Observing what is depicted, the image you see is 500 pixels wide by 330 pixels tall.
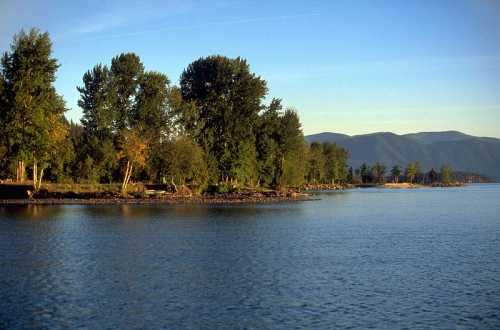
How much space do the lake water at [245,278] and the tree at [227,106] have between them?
67.1m

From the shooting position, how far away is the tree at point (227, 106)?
389 feet

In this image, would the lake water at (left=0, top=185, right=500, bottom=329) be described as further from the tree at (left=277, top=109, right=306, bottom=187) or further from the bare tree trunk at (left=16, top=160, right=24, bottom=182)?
the tree at (left=277, top=109, right=306, bottom=187)

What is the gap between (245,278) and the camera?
2795 cm

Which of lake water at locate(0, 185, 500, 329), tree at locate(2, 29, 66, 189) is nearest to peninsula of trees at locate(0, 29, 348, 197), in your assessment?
tree at locate(2, 29, 66, 189)

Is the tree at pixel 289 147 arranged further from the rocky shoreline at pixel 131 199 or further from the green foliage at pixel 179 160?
the green foliage at pixel 179 160

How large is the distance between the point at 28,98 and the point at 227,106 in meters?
46.1

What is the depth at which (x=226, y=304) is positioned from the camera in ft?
74.6

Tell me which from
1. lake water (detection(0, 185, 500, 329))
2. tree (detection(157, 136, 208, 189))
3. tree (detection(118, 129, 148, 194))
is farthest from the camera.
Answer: tree (detection(157, 136, 208, 189))

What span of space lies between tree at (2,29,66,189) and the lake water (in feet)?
112

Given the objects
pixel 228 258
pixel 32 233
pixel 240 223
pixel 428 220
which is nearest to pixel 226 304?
pixel 228 258

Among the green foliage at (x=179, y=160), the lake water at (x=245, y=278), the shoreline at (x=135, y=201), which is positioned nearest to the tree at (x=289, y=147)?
the shoreline at (x=135, y=201)

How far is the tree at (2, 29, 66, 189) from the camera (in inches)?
3278

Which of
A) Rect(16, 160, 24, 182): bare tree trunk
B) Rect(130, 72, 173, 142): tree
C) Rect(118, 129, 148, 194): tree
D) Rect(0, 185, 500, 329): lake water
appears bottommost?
Rect(0, 185, 500, 329): lake water

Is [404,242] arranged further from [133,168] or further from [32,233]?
[133,168]
